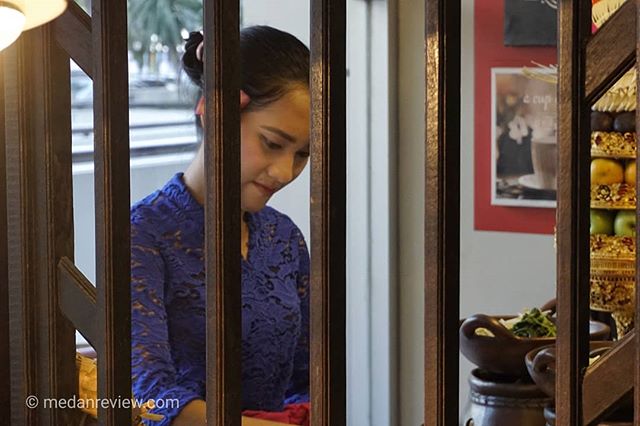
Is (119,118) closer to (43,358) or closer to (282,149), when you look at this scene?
(43,358)

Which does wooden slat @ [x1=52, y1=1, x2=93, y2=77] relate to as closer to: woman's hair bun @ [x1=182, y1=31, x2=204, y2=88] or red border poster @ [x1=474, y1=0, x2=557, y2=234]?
woman's hair bun @ [x1=182, y1=31, x2=204, y2=88]

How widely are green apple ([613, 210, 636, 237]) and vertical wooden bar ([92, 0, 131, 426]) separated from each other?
2.19 ft

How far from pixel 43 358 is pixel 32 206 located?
0.15 metres

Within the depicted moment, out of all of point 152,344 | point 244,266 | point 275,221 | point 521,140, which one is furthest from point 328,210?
point 521,140

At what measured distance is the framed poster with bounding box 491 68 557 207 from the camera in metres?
3.86

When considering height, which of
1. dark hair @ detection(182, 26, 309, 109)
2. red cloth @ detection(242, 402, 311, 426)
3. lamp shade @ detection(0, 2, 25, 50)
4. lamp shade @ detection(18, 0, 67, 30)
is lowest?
red cloth @ detection(242, 402, 311, 426)

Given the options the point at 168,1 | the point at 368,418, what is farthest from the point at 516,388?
the point at 368,418

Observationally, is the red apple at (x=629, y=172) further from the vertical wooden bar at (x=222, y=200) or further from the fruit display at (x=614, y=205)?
the vertical wooden bar at (x=222, y=200)

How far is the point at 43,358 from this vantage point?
1107mm

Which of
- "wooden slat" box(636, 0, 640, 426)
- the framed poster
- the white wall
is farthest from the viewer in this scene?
the white wall

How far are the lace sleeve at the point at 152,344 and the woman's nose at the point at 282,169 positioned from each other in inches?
10.6

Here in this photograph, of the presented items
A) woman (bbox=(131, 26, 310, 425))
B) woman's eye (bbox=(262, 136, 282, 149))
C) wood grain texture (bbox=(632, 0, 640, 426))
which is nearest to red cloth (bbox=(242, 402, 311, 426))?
woman (bbox=(131, 26, 310, 425))

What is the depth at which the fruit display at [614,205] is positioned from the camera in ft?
4.54

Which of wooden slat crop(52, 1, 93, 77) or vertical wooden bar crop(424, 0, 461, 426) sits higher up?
wooden slat crop(52, 1, 93, 77)
